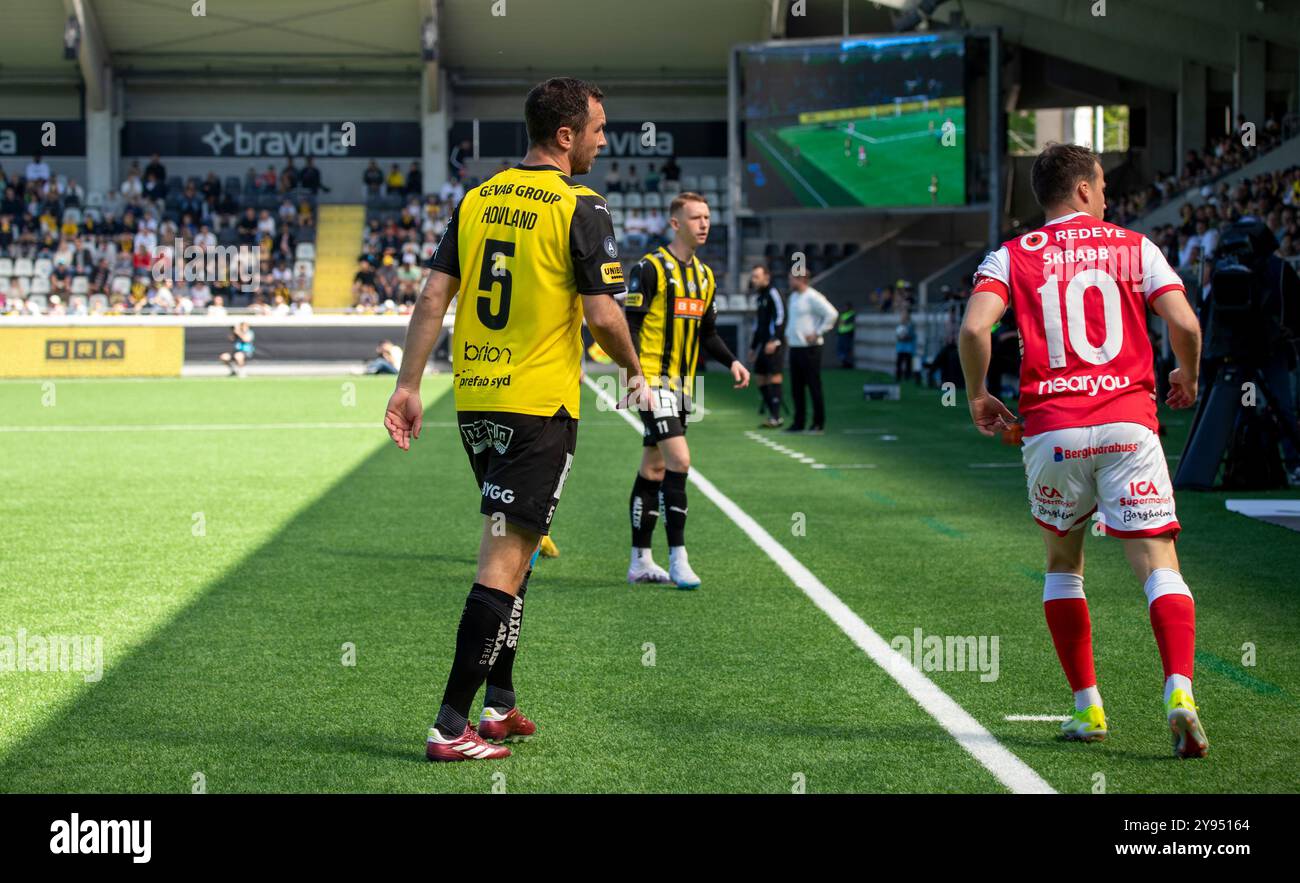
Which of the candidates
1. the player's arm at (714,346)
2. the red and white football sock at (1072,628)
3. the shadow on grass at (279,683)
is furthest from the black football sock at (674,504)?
the red and white football sock at (1072,628)

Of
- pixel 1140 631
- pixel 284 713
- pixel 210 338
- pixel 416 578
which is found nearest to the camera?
pixel 284 713

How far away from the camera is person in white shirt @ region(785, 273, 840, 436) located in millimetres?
19625

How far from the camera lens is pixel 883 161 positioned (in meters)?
39.0

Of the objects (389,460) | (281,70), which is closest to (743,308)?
(281,70)

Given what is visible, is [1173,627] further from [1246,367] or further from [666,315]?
[1246,367]

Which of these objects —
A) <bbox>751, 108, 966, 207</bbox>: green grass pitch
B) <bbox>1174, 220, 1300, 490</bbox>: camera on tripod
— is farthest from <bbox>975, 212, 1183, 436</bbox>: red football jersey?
<bbox>751, 108, 966, 207</bbox>: green grass pitch

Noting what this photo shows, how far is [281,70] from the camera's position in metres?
49.8

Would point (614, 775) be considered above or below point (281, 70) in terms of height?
below

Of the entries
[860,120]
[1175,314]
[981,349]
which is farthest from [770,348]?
[860,120]

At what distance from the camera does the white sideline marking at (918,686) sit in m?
4.86

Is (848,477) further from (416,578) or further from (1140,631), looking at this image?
(1140,631)

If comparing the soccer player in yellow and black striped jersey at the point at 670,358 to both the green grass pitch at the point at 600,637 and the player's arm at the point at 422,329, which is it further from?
the player's arm at the point at 422,329

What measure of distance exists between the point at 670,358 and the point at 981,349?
3715 mm
